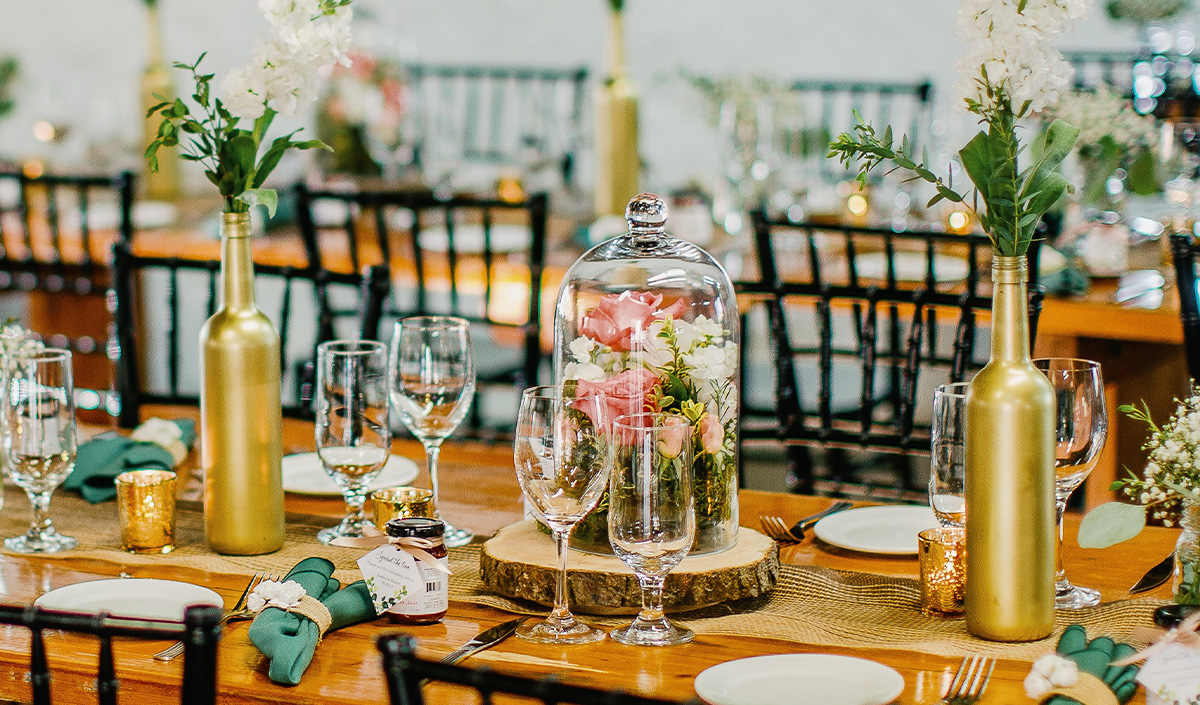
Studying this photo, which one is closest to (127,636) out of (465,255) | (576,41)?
(465,255)

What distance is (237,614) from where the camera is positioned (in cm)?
118

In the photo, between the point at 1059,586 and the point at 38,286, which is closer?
the point at 1059,586

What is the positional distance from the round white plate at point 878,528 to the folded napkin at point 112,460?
0.79m

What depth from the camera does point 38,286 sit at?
318 cm

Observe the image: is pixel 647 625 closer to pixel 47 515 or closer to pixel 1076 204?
pixel 47 515

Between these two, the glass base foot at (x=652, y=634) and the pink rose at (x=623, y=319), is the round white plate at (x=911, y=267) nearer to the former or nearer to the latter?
the pink rose at (x=623, y=319)

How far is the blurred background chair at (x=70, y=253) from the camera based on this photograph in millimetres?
3018

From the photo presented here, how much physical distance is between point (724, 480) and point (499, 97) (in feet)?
14.2

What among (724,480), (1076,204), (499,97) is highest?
(499,97)

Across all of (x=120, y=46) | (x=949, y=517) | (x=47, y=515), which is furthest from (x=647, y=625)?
(x=120, y=46)

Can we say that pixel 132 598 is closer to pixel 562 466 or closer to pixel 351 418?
pixel 351 418

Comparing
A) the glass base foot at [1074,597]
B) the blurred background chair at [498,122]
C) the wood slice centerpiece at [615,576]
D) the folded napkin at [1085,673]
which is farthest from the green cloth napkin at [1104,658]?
the blurred background chair at [498,122]

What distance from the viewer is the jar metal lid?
1.17m

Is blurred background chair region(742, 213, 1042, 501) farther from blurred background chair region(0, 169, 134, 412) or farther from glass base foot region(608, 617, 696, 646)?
blurred background chair region(0, 169, 134, 412)
